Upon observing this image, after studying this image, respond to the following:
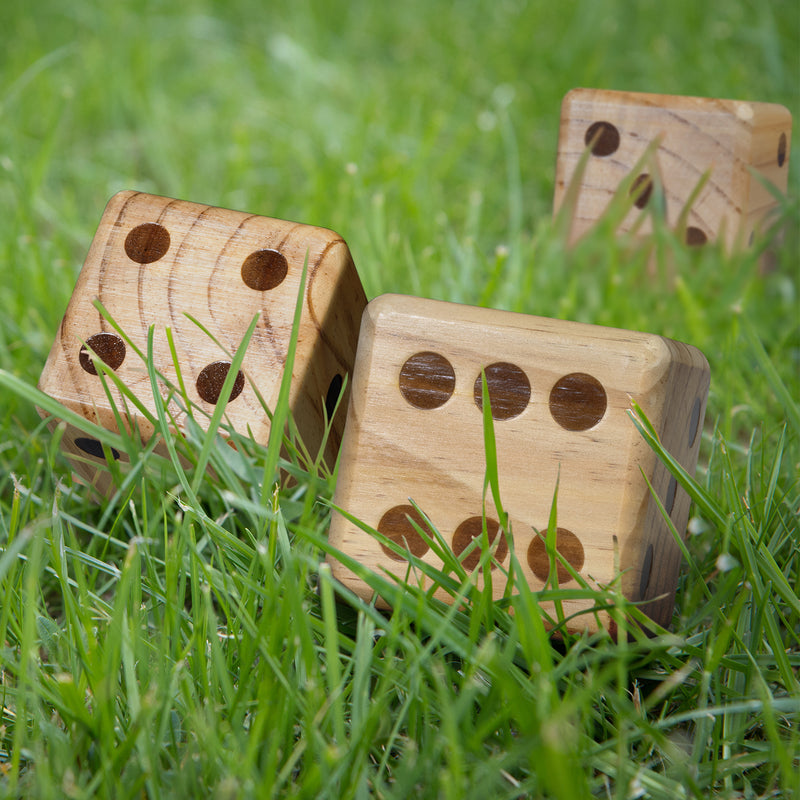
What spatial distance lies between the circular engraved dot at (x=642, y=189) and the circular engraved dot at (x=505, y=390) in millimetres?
769

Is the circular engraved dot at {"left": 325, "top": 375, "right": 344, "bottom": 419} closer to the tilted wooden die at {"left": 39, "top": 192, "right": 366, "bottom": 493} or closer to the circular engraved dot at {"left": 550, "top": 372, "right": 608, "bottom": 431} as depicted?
the tilted wooden die at {"left": 39, "top": 192, "right": 366, "bottom": 493}

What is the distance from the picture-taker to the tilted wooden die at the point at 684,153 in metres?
1.34

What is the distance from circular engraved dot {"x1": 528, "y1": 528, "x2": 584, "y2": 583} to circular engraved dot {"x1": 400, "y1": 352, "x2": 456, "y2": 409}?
0.16 m

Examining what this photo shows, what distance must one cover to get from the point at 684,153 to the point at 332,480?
858 mm

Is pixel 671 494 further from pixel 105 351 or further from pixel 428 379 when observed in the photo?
pixel 105 351

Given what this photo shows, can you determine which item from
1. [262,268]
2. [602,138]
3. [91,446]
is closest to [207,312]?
[262,268]

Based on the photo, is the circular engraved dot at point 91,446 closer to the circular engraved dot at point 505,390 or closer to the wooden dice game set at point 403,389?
the wooden dice game set at point 403,389

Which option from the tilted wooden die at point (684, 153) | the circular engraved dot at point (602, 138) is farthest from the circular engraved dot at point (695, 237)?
the circular engraved dot at point (602, 138)

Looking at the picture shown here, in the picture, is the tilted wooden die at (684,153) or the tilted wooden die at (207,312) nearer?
the tilted wooden die at (207,312)

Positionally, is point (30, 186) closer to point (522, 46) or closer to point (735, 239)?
point (735, 239)

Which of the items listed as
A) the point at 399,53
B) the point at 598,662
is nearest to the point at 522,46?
the point at 399,53

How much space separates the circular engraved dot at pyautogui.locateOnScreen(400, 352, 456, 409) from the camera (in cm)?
77

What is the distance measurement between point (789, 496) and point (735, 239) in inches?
23.3

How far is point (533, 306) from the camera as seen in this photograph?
155cm
